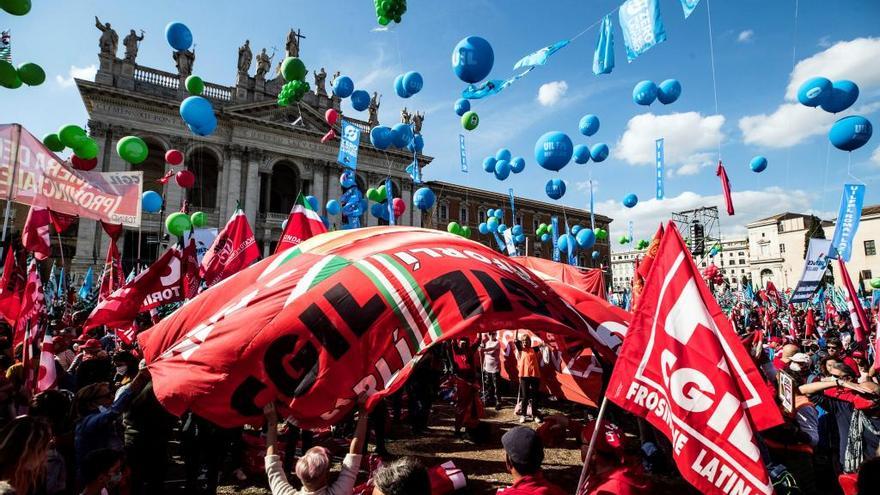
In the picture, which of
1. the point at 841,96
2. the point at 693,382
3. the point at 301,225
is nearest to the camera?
the point at 693,382

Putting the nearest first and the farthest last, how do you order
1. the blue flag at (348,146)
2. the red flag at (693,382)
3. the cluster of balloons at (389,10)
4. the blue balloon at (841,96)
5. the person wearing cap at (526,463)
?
1. the red flag at (693,382)
2. the person wearing cap at (526,463)
3. the cluster of balloons at (389,10)
4. the blue balloon at (841,96)
5. the blue flag at (348,146)

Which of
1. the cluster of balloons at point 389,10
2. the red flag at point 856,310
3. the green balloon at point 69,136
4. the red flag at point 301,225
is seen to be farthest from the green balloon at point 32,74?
the red flag at point 856,310

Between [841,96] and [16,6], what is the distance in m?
14.8

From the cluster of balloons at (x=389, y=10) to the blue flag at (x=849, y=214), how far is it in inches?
403

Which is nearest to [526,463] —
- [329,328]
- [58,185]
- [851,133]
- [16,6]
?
[329,328]

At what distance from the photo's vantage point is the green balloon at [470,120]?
13852mm

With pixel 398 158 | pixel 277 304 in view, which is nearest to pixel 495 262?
pixel 277 304

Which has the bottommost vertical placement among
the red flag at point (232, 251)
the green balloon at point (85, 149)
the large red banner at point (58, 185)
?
the red flag at point (232, 251)

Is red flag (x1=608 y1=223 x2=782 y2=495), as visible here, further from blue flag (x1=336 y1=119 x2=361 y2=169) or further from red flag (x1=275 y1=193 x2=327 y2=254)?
blue flag (x1=336 y1=119 x2=361 y2=169)

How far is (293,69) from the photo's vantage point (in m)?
13.0

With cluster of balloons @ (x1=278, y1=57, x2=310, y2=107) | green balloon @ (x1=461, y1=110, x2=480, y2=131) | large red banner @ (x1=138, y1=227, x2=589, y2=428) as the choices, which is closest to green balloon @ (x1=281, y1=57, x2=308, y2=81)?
cluster of balloons @ (x1=278, y1=57, x2=310, y2=107)

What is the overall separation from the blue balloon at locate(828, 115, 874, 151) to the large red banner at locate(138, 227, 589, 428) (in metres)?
9.50

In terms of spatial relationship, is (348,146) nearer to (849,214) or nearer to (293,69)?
(293,69)

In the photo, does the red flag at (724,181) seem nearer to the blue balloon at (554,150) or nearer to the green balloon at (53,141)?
the blue balloon at (554,150)
